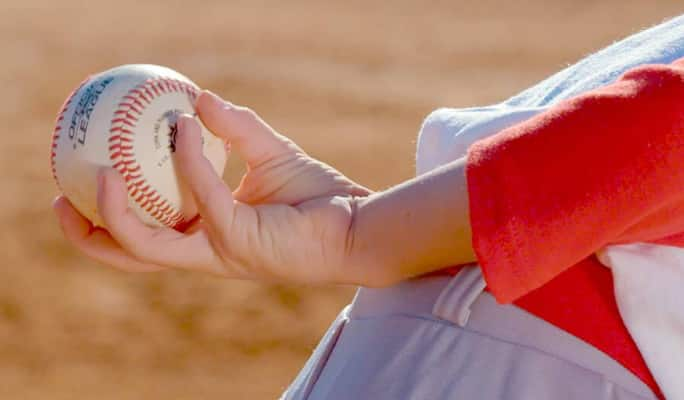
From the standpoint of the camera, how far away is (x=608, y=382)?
3.80 feet

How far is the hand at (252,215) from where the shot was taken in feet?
4.09

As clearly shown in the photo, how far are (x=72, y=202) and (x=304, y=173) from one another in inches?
13.5

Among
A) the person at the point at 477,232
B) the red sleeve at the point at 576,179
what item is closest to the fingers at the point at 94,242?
the person at the point at 477,232

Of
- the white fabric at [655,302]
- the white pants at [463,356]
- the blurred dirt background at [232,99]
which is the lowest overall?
the blurred dirt background at [232,99]

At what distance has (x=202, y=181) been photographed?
1275 millimetres

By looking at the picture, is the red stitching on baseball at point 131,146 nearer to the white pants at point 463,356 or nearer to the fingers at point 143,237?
the fingers at point 143,237

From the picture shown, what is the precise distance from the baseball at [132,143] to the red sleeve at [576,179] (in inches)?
18.7

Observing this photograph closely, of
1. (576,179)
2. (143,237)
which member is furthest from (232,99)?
(576,179)

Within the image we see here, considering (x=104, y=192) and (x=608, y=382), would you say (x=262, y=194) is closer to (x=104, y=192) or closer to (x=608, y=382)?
(x=104, y=192)

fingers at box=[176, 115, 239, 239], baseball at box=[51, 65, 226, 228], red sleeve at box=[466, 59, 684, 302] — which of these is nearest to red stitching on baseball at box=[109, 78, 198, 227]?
baseball at box=[51, 65, 226, 228]

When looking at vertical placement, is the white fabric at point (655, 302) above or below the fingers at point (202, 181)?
below

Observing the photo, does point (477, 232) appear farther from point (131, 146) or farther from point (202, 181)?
point (131, 146)

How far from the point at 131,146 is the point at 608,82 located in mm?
622

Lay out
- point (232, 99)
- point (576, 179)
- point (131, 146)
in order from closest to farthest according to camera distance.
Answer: point (576, 179)
point (131, 146)
point (232, 99)
